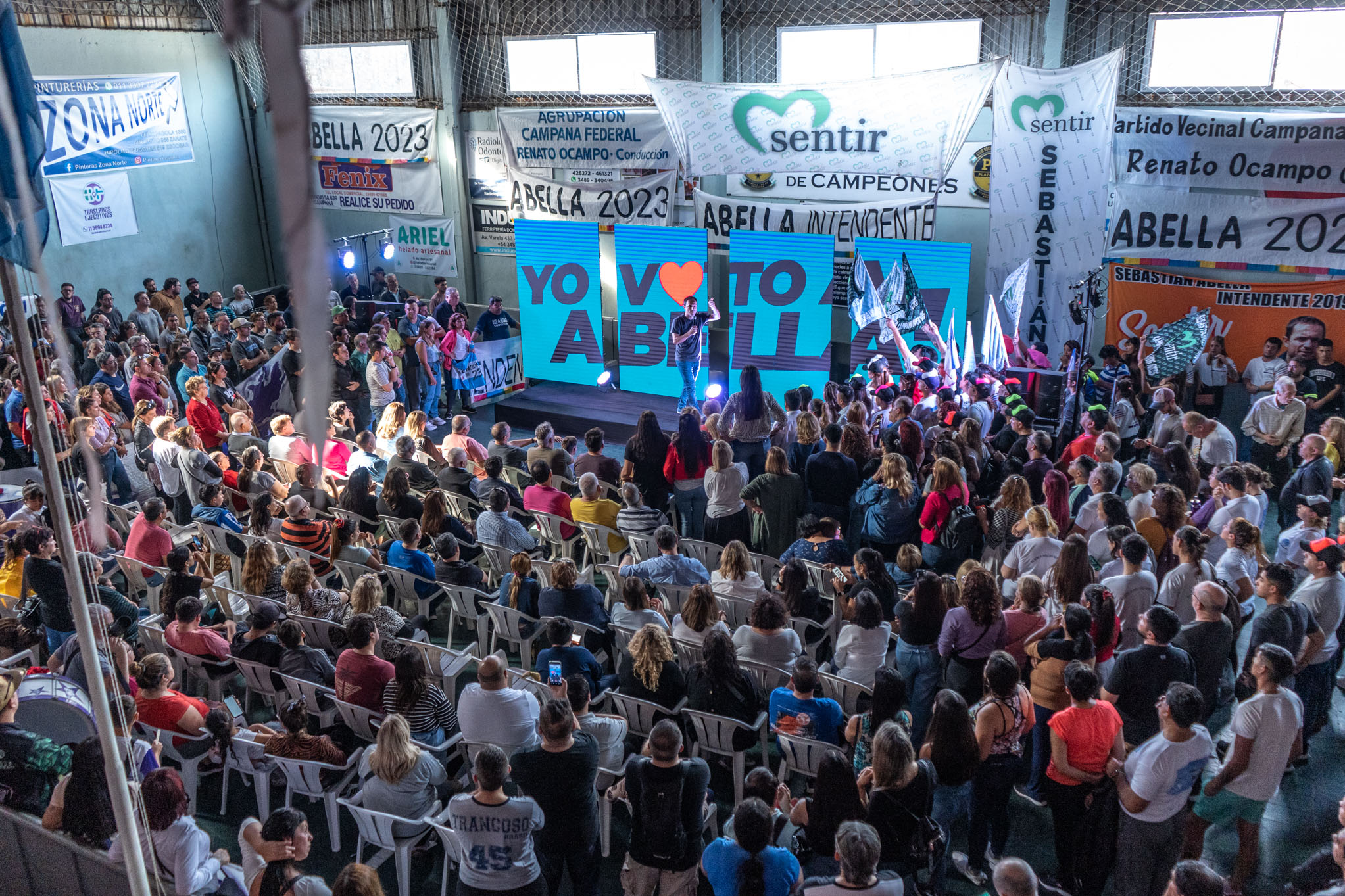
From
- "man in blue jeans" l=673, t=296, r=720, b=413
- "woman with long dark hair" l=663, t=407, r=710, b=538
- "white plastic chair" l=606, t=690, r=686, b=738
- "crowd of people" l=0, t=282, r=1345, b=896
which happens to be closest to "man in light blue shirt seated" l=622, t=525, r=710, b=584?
"crowd of people" l=0, t=282, r=1345, b=896

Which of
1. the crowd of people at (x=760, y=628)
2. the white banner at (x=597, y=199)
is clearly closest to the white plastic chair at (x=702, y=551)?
the crowd of people at (x=760, y=628)

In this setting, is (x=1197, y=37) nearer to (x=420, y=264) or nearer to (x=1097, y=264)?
(x=1097, y=264)

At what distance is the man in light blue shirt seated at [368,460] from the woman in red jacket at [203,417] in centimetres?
139

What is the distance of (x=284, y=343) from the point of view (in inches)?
441

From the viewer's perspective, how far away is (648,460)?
7570 millimetres

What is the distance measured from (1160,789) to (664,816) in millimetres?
1892

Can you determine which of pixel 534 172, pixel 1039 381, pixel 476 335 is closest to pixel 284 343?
pixel 476 335

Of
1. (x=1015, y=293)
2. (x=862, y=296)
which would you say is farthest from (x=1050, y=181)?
(x=862, y=296)

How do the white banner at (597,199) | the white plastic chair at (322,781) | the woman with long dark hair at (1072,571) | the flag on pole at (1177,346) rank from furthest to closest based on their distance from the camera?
the white banner at (597,199) < the flag on pole at (1177,346) < the woman with long dark hair at (1072,571) < the white plastic chair at (322,781)

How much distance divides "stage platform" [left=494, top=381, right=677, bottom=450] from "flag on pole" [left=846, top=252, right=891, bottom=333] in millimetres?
2490

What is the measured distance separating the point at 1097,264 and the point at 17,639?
9.40m

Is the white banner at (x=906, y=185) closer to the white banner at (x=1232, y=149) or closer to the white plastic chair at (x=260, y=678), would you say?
the white banner at (x=1232, y=149)

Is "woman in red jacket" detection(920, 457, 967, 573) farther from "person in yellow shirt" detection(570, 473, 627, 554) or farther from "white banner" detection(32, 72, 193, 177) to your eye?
"white banner" detection(32, 72, 193, 177)

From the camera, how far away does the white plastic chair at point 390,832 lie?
13.7 feet
